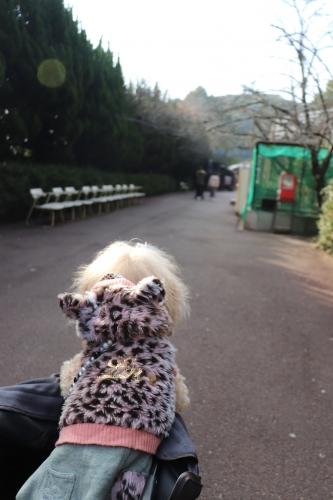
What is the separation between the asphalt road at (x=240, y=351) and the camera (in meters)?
2.84

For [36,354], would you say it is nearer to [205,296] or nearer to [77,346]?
[77,346]

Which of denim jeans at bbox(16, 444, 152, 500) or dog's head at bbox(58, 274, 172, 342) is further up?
dog's head at bbox(58, 274, 172, 342)

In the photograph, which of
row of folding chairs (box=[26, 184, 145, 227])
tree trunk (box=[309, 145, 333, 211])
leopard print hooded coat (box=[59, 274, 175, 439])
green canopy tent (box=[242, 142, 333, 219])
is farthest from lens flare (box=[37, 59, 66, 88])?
leopard print hooded coat (box=[59, 274, 175, 439])

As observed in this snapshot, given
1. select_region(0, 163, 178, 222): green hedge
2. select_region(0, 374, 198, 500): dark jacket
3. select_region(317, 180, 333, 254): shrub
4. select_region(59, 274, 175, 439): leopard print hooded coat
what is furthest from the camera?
select_region(0, 163, 178, 222): green hedge

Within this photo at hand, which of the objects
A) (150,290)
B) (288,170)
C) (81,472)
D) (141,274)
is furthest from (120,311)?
(288,170)

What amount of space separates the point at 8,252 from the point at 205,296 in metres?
3.76

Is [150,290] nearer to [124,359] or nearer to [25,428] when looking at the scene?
[124,359]

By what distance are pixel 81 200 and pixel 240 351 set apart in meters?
11.4

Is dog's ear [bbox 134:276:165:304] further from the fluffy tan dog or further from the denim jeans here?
the denim jeans

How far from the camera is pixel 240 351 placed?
4559 millimetres

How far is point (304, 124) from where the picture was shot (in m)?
13.2

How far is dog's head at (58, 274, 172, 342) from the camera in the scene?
173cm

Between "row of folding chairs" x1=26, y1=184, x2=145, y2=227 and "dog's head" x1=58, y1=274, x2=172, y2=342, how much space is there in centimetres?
994

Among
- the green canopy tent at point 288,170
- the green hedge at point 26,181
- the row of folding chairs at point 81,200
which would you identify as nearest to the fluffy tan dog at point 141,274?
the green hedge at point 26,181
